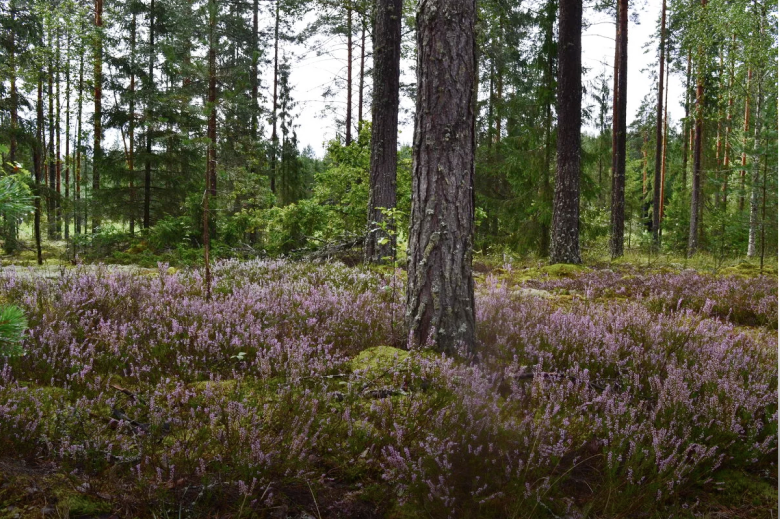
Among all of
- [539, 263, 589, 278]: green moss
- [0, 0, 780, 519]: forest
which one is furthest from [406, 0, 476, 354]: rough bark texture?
[539, 263, 589, 278]: green moss

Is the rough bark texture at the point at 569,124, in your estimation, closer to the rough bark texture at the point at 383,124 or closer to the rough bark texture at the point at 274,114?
the rough bark texture at the point at 383,124

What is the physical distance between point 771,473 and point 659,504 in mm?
767

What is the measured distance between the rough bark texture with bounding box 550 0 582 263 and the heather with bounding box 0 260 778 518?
6.81 meters

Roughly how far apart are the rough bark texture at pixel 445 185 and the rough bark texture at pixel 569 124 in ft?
25.5

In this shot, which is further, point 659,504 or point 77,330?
point 77,330

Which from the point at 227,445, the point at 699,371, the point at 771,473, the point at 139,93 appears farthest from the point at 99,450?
the point at 139,93

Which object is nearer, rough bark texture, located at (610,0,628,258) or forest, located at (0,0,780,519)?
forest, located at (0,0,780,519)

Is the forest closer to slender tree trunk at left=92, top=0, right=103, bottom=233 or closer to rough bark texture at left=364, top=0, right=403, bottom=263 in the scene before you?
rough bark texture at left=364, top=0, right=403, bottom=263

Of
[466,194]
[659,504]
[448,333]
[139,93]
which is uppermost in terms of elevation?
[139,93]

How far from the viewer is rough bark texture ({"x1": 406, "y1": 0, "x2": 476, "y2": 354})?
3.78m

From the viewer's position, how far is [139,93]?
14117mm

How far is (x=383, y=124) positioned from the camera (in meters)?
9.31

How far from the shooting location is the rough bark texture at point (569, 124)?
1077 cm

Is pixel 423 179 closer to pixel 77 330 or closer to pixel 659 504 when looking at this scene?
pixel 659 504
